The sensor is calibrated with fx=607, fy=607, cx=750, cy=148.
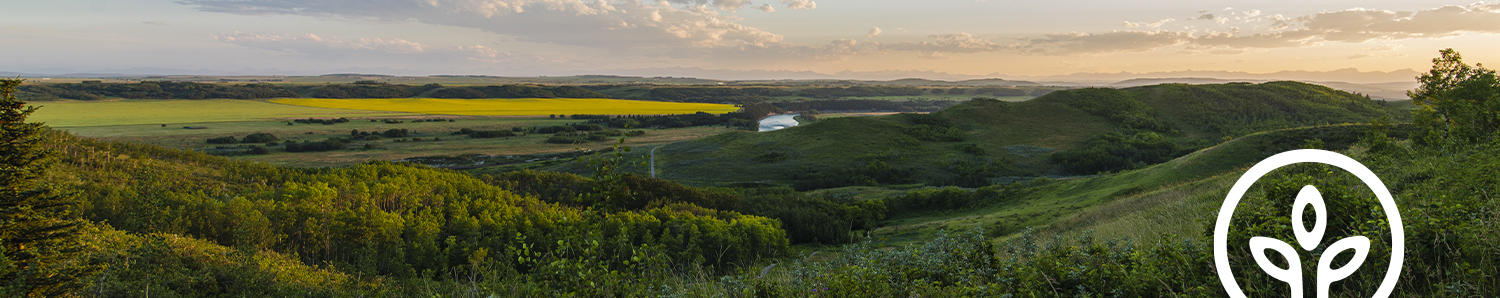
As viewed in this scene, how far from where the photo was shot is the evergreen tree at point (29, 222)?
12.1 meters

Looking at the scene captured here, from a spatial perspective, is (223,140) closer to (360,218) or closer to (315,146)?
(315,146)

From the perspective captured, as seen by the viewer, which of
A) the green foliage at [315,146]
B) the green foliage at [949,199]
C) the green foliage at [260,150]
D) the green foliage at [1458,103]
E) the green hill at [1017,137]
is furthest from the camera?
the green foliage at [315,146]

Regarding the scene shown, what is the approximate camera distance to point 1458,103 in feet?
73.9

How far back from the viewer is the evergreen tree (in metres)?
12.1

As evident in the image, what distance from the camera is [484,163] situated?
10156 centimetres

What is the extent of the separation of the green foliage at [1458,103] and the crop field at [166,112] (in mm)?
186318

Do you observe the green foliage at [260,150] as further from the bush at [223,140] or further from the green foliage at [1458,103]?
the green foliage at [1458,103]

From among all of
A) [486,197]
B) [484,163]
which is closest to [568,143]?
[484,163]

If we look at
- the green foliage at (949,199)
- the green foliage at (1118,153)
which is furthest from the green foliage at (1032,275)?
the green foliage at (1118,153)

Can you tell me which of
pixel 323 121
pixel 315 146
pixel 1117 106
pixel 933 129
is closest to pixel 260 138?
pixel 315 146

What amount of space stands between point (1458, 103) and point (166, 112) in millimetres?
227494

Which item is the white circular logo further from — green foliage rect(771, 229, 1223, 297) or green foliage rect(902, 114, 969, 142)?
green foliage rect(902, 114, 969, 142)

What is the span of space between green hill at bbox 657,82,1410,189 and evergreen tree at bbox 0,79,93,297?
227ft

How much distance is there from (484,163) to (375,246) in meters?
84.1
